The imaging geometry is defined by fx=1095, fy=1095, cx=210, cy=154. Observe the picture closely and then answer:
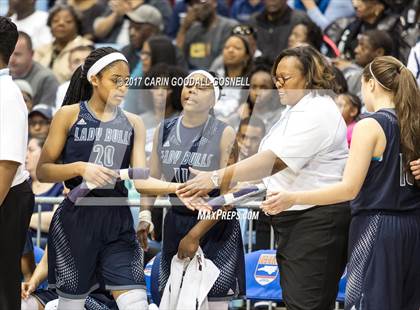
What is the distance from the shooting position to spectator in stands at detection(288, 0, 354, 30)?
11.5 metres

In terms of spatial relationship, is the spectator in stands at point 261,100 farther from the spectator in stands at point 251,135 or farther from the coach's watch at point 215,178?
the coach's watch at point 215,178

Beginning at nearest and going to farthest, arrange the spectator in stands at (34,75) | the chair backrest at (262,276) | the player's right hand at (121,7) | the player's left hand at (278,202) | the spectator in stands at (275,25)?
the player's left hand at (278,202) < the chair backrest at (262,276) < the spectator in stands at (34,75) < the spectator in stands at (275,25) < the player's right hand at (121,7)

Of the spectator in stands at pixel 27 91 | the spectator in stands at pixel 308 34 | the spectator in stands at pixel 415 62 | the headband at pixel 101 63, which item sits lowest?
the headband at pixel 101 63

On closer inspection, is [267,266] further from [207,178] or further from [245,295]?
[207,178]

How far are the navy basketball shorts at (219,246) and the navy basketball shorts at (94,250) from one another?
0.28 m

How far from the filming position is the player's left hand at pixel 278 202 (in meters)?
6.13

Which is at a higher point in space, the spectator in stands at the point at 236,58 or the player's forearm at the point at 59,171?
the spectator in stands at the point at 236,58

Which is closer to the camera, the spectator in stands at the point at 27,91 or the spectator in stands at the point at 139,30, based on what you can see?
the spectator in stands at the point at 27,91

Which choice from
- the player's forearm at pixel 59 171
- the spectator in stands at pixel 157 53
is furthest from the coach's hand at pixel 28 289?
the spectator in stands at pixel 157 53

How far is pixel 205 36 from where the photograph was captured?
37.0 feet

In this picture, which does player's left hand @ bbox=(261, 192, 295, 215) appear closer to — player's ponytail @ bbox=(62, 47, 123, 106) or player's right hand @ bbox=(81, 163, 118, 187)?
player's right hand @ bbox=(81, 163, 118, 187)

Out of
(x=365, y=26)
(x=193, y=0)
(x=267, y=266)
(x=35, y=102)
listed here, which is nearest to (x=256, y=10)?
(x=193, y=0)

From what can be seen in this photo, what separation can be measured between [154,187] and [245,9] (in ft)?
19.7

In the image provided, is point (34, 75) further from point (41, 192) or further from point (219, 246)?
point (219, 246)
